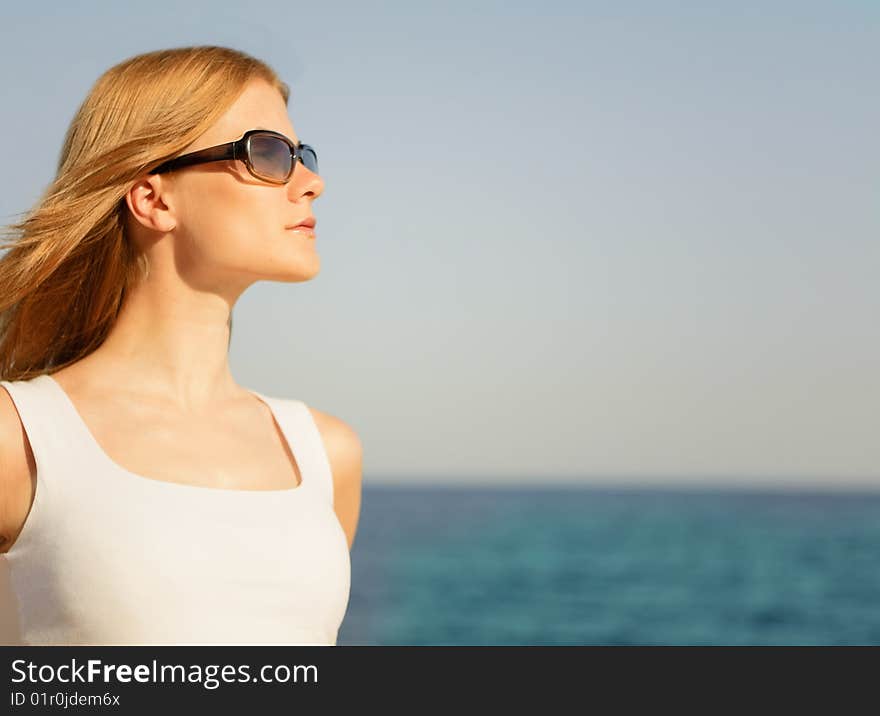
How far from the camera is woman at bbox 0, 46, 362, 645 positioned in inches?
94.9

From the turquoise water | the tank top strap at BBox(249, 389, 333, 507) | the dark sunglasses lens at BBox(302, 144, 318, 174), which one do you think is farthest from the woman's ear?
the turquoise water

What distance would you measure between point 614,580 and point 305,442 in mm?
Result: 36333

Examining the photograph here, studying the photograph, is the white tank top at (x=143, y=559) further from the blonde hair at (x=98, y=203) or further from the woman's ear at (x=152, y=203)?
the woman's ear at (x=152, y=203)

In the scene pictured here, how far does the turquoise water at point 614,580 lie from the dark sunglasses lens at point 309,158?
2197cm

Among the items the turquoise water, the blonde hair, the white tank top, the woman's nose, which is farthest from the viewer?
the turquoise water

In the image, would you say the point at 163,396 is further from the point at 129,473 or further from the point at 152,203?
the point at 152,203

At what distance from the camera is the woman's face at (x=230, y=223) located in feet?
9.02

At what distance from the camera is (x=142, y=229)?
9.36ft

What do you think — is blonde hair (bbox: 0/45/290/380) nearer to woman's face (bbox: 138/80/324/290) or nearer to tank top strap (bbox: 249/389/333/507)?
woman's face (bbox: 138/80/324/290)

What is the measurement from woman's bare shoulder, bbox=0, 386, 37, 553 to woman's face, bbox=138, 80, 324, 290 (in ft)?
1.93

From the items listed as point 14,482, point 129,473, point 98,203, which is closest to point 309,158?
point 98,203

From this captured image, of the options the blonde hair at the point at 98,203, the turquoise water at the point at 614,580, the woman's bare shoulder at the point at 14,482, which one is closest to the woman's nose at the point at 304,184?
the blonde hair at the point at 98,203

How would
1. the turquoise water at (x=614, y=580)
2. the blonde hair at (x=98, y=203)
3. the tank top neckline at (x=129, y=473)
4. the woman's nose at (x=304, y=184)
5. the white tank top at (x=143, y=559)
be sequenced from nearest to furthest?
the white tank top at (x=143, y=559) → the tank top neckline at (x=129, y=473) → the blonde hair at (x=98, y=203) → the woman's nose at (x=304, y=184) → the turquoise water at (x=614, y=580)
